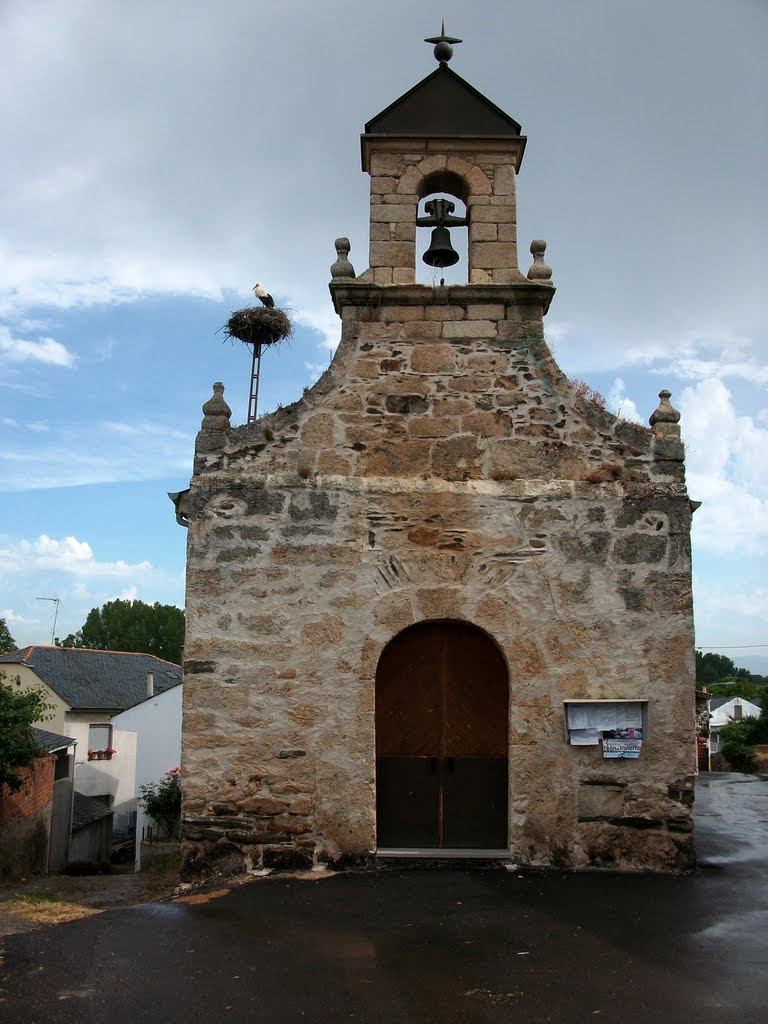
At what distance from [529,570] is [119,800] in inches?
1100

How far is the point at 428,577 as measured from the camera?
6.59 meters

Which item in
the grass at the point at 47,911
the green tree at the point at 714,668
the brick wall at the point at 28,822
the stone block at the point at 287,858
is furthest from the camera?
the green tree at the point at 714,668

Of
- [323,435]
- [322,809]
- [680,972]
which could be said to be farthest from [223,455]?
[680,972]

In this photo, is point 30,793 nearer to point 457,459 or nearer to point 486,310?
point 457,459

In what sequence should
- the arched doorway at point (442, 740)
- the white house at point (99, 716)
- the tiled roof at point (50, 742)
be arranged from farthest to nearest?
the white house at point (99, 716)
the tiled roof at point (50, 742)
the arched doorway at point (442, 740)

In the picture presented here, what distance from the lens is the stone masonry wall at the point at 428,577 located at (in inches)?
250

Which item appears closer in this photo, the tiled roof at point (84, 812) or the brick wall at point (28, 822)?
the brick wall at point (28, 822)

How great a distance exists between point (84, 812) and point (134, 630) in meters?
36.4

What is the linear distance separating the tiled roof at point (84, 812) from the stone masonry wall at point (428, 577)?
667 inches

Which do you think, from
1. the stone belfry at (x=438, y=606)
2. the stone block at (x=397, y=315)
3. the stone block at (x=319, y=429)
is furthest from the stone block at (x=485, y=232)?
the stone block at (x=319, y=429)

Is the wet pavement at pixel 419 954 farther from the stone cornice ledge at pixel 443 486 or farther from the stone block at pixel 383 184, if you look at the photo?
the stone block at pixel 383 184

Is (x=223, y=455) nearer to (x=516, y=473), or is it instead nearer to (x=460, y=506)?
(x=460, y=506)

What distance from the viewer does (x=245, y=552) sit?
21.9 feet

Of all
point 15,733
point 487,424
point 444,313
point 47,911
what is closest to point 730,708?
point 15,733
